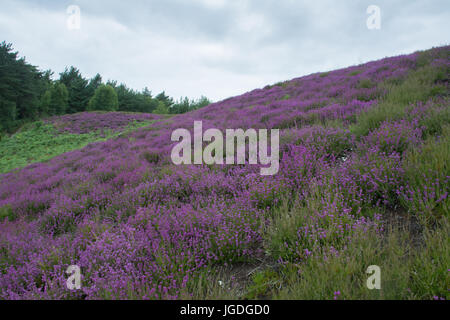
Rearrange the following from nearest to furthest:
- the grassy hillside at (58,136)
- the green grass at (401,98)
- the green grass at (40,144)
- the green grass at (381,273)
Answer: the green grass at (381,273)
the green grass at (401,98)
the green grass at (40,144)
the grassy hillside at (58,136)

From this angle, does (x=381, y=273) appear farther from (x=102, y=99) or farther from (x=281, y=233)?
(x=102, y=99)

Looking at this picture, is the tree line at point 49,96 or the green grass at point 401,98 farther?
the tree line at point 49,96

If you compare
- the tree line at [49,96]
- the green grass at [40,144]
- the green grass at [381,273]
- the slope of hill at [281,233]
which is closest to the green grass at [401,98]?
the slope of hill at [281,233]

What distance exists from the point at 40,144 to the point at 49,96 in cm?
3432

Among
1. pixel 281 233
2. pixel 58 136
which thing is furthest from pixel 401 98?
pixel 58 136

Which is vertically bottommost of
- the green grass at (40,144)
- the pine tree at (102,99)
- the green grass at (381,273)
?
the green grass at (381,273)

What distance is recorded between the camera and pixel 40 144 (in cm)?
1647

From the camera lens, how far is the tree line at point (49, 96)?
1355 inches

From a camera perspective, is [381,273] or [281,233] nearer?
[381,273]

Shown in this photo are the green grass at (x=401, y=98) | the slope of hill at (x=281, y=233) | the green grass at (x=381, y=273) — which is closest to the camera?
the green grass at (x=381, y=273)

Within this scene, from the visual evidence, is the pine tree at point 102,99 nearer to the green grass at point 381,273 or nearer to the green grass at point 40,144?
the green grass at point 40,144

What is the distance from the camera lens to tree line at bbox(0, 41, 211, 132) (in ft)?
113

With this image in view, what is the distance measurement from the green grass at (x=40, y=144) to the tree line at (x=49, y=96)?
2194 cm
